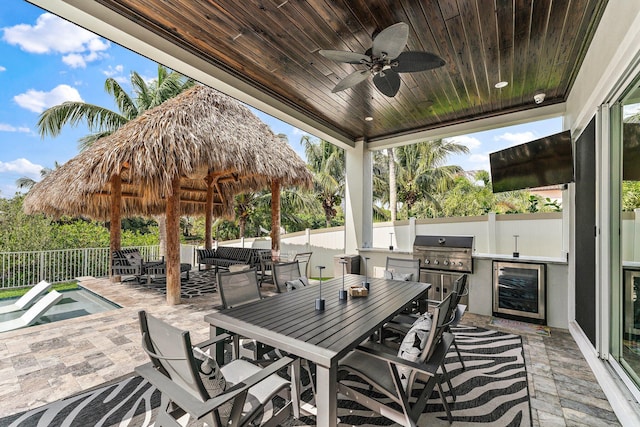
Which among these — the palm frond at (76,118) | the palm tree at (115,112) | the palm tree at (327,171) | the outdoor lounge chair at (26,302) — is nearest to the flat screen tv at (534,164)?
the outdoor lounge chair at (26,302)

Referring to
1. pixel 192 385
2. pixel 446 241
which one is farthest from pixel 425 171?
pixel 192 385

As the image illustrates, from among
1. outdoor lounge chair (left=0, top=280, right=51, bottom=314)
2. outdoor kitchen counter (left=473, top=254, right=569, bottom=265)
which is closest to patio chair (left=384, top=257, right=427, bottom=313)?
outdoor kitchen counter (left=473, top=254, right=569, bottom=265)

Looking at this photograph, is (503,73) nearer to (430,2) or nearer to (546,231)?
(430,2)

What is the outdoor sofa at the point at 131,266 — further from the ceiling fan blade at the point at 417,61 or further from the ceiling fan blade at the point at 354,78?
the ceiling fan blade at the point at 417,61

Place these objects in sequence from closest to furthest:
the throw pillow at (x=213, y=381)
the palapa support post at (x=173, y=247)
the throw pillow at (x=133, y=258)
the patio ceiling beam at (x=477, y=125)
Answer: the throw pillow at (x=213, y=381)
the patio ceiling beam at (x=477, y=125)
the palapa support post at (x=173, y=247)
the throw pillow at (x=133, y=258)

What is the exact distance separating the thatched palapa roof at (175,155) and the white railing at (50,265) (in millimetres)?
1271

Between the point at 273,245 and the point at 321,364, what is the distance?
21.8 ft

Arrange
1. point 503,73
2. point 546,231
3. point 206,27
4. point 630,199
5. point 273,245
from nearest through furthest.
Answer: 1. point 630,199
2. point 206,27
3. point 503,73
4. point 546,231
5. point 273,245

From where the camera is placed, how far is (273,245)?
320 inches

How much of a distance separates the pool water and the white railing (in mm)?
1496

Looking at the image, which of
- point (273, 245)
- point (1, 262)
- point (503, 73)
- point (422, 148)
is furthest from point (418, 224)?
point (1, 262)

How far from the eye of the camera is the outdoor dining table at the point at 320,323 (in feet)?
5.35

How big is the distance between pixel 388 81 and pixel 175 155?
13.2ft

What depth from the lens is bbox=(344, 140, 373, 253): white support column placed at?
650 centimetres
